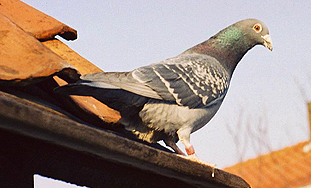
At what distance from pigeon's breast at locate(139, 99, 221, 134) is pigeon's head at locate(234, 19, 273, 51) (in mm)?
1326

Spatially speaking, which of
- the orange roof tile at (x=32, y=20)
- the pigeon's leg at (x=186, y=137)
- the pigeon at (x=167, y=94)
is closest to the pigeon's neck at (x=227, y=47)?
the pigeon at (x=167, y=94)

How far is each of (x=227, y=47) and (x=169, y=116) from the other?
1.32m

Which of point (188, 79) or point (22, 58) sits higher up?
point (22, 58)

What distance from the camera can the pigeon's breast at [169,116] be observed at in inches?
131

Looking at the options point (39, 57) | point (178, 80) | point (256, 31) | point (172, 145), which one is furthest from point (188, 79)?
point (39, 57)

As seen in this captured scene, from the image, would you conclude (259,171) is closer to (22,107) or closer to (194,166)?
(194,166)

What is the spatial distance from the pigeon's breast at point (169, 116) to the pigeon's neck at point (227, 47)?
2.92 ft

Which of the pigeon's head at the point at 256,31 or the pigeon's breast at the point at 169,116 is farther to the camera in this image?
the pigeon's head at the point at 256,31

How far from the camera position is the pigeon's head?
4652mm

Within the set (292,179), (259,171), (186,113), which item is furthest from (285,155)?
(186,113)

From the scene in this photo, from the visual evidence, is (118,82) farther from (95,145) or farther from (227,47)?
(227,47)

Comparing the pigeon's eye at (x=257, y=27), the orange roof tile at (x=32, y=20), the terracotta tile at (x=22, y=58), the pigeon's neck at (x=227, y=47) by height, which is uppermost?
the terracotta tile at (x=22, y=58)

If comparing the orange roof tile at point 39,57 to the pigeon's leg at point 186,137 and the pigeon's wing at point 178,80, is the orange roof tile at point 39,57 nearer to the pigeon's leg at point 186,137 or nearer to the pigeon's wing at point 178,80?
the pigeon's wing at point 178,80

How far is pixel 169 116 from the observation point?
Result: 11.1 ft
